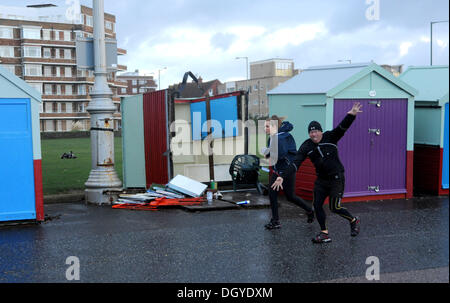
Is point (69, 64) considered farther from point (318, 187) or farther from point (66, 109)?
point (318, 187)

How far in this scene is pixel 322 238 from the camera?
293 inches

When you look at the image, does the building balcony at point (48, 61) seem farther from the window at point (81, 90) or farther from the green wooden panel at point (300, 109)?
the green wooden panel at point (300, 109)

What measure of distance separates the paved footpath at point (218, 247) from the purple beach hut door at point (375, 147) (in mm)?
1278

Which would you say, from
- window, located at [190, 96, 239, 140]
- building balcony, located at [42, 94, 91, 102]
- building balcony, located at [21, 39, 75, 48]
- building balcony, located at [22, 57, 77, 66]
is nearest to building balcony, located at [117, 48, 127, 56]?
building balcony, located at [21, 39, 75, 48]

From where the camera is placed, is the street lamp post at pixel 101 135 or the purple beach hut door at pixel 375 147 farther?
the purple beach hut door at pixel 375 147

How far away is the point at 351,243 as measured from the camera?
7434mm

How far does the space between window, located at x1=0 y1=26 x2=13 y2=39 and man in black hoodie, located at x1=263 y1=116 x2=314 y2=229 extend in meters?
80.9

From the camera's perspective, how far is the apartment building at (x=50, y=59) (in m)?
81.0

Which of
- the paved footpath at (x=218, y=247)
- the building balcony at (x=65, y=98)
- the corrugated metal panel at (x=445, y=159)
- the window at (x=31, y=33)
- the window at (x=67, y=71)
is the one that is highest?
the window at (x=31, y=33)

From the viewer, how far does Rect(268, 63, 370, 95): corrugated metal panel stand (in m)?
11.1

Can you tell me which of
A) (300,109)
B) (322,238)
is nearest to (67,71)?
(300,109)

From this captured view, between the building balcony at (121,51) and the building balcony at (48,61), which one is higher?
the building balcony at (121,51)

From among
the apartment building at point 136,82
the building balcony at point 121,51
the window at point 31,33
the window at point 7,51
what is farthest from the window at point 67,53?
the apartment building at point 136,82

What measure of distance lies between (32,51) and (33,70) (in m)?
2.90
